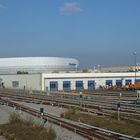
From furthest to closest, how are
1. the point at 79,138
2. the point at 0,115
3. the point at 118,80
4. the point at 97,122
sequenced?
the point at 118,80, the point at 0,115, the point at 97,122, the point at 79,138

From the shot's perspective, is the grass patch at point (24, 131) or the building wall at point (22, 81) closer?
the grass patch at point (24, 131)

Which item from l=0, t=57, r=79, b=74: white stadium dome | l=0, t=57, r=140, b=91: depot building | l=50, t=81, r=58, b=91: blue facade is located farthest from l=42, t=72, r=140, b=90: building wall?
l=0, t=57, r=79, b=74: white stadium dome

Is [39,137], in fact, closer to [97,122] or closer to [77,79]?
[97,122]

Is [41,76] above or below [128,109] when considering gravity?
above

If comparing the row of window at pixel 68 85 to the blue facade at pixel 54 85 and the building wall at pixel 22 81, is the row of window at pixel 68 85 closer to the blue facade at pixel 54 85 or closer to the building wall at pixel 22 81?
the blue facade at pixel 54 85

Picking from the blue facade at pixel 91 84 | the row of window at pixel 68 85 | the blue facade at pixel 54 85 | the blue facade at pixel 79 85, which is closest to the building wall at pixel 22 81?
the blue facade at pixel 54 85

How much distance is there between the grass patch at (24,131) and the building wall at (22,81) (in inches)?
2382

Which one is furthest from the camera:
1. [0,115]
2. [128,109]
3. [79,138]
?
[0,115]

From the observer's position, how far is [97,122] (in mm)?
31734

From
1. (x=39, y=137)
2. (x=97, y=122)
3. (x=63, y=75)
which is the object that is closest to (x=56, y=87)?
(x=63, y=75)

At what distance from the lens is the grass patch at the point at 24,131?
83.3ft

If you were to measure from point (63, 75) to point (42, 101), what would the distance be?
39436 mm

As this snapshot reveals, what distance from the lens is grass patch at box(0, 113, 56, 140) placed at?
25383 mm

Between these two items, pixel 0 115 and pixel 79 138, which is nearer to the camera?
pixel 79 138
